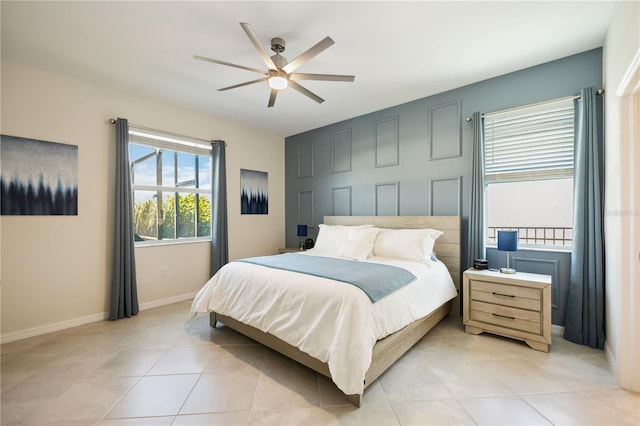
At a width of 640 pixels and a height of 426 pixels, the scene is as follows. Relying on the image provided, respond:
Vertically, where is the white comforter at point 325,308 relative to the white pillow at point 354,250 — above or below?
below

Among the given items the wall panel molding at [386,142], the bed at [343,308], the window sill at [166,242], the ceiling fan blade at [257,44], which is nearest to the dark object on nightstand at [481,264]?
the bed at [343,308]

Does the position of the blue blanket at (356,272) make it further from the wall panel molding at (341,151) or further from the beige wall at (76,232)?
the wall panel molding at (341,151)

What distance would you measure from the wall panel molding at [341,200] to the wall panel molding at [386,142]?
69 centimetres

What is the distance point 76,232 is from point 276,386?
9.43 ft

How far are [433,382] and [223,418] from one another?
147 cm

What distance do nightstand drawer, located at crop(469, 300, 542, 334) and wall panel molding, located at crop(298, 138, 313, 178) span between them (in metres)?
3.31

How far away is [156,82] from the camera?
10.5 feet

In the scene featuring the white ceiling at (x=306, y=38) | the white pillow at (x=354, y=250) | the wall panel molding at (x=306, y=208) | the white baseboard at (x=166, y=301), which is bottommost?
the white baseboard at (x=166, y=301)

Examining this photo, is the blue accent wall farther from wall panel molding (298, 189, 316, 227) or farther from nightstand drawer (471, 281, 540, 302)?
nightstand drawer (471, 281, 540, 302)

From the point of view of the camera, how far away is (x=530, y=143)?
118 inches

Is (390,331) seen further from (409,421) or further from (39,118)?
(39,118)

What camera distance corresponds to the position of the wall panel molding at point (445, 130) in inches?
134

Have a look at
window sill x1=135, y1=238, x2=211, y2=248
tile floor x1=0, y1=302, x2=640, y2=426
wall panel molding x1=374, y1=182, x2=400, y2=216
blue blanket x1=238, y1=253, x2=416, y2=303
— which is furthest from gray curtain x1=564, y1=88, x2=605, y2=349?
window sill x1=135, y1=238, x2=211, y2=248

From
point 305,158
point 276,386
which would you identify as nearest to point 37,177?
point 276,386
